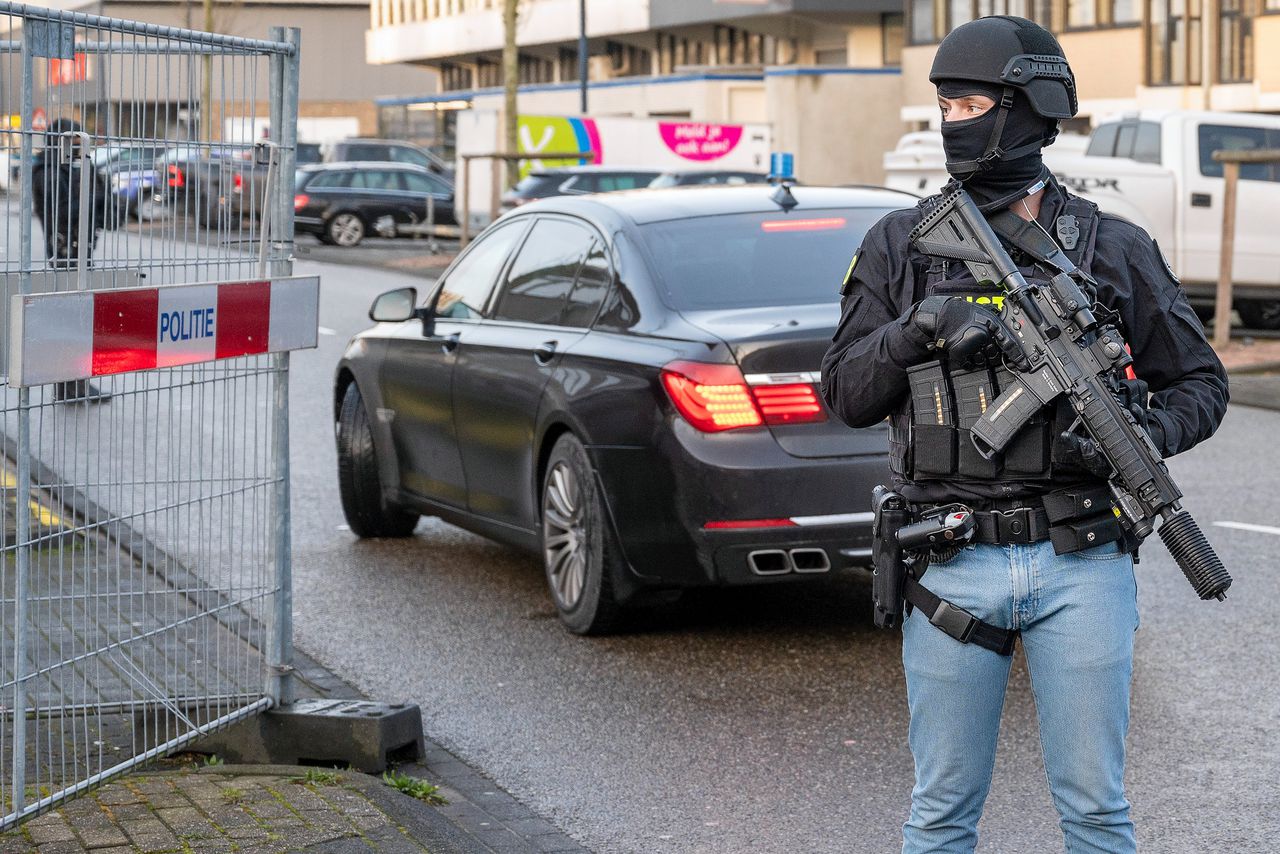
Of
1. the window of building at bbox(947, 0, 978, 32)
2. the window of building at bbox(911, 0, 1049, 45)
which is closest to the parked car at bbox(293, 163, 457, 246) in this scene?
the window of building at bbox(911, 0, 1049, 45)

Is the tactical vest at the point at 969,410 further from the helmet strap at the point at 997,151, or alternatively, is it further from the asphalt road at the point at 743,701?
the asphalt road at the point at 743,701

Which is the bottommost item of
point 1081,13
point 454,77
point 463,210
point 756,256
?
point 756,256

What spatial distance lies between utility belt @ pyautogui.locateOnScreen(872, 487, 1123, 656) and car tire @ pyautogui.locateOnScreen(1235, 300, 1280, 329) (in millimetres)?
18125

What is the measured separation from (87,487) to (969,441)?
2.37m

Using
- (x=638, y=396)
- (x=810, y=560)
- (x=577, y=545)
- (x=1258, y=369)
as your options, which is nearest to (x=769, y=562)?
(x=810, y=560)

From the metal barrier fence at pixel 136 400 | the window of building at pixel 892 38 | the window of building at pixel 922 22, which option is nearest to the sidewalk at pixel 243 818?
the metal barrier fence at pixel 136 400

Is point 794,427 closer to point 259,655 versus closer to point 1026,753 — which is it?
point 1026,753

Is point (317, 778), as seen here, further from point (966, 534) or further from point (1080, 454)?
point (1080, 454)

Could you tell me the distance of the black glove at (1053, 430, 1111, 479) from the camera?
328cm

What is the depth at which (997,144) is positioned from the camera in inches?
133

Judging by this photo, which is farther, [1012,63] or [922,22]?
[922,22]

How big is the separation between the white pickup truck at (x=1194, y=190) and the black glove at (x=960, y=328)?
15.8m

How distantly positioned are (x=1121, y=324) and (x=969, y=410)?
355 millimetres

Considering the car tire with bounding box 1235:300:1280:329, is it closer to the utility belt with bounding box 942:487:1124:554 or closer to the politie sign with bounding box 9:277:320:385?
the politie sign with bounding box 9:277:320:385
